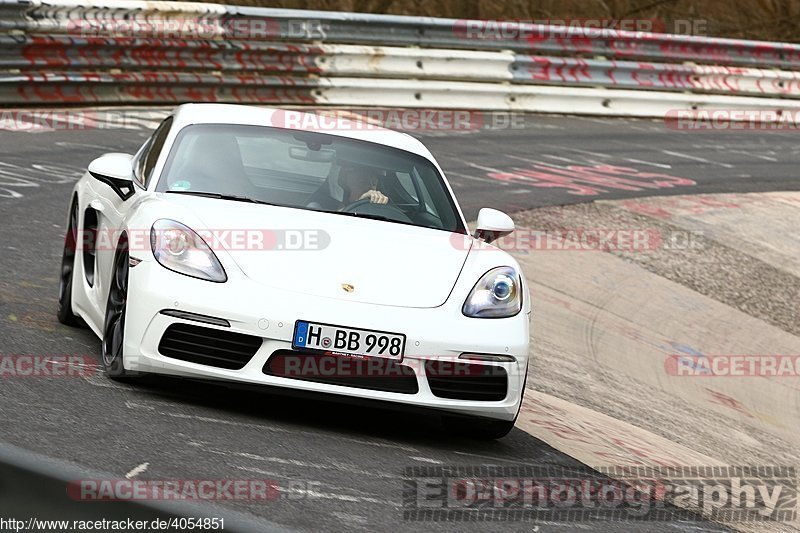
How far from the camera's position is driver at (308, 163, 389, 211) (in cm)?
646

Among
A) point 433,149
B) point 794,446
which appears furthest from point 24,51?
point 794,446

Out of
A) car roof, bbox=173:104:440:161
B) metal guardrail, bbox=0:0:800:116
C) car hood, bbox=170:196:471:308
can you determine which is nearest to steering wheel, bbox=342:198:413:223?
car hood, bbox=170:196:471:308

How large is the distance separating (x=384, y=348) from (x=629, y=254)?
7.33m

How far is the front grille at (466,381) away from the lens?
5516mm

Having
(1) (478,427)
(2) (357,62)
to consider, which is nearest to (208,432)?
(1) (478,427)

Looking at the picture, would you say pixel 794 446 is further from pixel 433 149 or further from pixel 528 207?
pixel 433 149

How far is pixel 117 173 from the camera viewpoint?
630cm

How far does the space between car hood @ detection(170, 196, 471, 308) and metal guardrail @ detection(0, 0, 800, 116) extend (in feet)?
31.3

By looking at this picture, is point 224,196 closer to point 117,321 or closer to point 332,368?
point 117,321

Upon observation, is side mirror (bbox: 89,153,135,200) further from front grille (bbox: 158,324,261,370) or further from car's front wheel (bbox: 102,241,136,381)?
front grille (bbox: 158,324,261,370)


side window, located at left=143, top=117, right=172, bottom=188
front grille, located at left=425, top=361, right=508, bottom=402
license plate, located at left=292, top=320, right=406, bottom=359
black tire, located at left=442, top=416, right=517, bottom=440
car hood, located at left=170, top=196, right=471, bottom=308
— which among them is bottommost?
black tire, located at left=442, top=416, right=517, bottom=440

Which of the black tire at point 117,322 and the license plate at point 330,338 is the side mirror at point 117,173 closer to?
the black tire at point 117,322

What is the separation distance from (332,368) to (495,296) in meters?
0.87

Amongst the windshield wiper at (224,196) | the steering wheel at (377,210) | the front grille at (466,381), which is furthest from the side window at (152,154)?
the front grille at (466,381)
